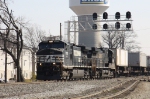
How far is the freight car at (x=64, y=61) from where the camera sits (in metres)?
34.0

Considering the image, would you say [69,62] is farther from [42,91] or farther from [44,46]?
[42,91]

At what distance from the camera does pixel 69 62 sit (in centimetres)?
3591

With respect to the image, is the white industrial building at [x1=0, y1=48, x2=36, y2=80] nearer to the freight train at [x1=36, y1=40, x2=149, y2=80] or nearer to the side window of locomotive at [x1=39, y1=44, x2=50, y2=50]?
the freight train at [x1=36, y1=40, x2=149, y2=80]

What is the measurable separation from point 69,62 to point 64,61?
1.42 meters

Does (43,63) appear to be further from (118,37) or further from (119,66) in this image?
(118,37)

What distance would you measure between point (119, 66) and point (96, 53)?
11.4 m

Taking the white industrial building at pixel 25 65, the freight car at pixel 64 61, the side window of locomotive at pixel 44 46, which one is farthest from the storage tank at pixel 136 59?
the side window of locomotive at pixel 44 46

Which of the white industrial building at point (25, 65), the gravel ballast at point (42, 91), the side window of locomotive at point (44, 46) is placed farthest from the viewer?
the white industrial building at point (25, 65)

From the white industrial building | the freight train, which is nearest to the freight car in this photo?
the freight train

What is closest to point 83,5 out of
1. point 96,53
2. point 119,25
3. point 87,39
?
point 87,39

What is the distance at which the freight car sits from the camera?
34031 millimetres

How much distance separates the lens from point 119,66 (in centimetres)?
5438

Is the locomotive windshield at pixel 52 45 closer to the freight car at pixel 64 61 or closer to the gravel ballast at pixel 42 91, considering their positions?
the freight car at pixel 64 61

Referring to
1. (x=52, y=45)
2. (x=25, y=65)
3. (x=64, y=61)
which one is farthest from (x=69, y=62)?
(x=25, y=65)
